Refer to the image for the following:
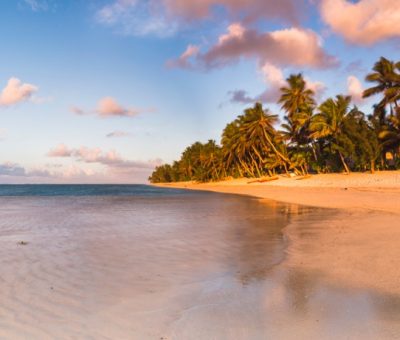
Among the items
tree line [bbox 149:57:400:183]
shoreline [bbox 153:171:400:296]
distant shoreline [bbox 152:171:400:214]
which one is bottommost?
shoreline [bbox 153:171:400:296]

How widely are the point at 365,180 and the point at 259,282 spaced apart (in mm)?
36849

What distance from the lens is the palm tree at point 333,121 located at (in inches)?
1865

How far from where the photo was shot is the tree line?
4541 centimetres

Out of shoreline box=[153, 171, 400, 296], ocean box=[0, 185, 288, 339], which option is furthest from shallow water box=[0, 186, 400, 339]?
shoreline box=[153, 171, 400, 296]

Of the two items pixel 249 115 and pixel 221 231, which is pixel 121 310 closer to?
pixel 221 231

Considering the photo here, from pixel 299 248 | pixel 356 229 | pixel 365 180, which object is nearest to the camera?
pixel 299 248

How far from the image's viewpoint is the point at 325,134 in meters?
47.5

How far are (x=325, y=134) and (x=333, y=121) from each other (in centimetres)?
198

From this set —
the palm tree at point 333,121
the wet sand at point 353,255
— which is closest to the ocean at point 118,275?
the wet sand at point 353,255

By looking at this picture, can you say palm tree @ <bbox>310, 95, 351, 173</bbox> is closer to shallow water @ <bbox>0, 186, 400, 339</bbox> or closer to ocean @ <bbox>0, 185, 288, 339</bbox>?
ocean @ <bbox>0, 185, 288, 339</bbox>

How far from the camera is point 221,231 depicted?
43.0 feet

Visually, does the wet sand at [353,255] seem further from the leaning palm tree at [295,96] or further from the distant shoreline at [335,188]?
the leaning palm tree at [295,96]

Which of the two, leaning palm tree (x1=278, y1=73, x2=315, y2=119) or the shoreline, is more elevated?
leaning palm tree (x1=278, y1=73, x2=315, y2=119)

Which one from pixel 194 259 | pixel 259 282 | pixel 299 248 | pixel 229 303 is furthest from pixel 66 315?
pixel 299 248
